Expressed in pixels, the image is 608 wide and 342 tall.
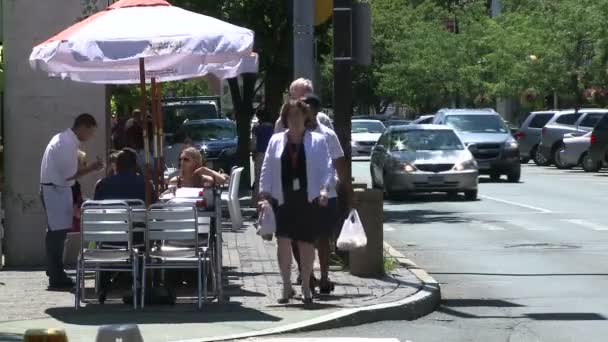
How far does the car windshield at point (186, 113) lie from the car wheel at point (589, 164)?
1078 cm

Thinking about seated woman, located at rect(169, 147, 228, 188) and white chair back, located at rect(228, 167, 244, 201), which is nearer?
white chair back, located at rect(228, 167, 244, 201)

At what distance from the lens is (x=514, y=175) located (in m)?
32.3

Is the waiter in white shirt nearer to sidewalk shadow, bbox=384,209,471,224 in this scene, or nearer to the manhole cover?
the manhole cover

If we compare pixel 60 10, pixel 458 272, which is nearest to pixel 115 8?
pixel 60 10

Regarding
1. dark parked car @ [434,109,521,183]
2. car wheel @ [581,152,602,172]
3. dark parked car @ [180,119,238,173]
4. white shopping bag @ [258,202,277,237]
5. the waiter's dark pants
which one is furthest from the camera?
car wheel @ [581,152,602,172]

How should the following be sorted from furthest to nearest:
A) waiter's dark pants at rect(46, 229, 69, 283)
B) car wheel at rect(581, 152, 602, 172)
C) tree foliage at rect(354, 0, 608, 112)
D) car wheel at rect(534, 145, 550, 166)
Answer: tree foliage at rect(354, 0, 608, 112) → car wheel at rect(534, 145, 550, 166) → car wheel at rect(581, 152, 602, 172) → waiter's dark pants at rect(46, 229, 69, 283)

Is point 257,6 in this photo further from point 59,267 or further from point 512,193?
point 59,267

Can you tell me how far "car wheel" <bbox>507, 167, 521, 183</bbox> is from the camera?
32156 mm

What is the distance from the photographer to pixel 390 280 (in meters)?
12.7

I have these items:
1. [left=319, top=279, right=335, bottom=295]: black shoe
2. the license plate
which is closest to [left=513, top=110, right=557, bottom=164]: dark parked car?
the license plate

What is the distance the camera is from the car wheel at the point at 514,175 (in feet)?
105

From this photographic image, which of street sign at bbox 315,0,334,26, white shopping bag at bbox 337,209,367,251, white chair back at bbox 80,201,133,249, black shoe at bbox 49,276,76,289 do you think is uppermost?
street sign at bbox 315,0,334,26

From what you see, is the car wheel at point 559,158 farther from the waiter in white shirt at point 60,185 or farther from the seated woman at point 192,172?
the waiter in white shirt at point 60,185

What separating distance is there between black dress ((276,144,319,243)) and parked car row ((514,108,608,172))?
82.6 feet
